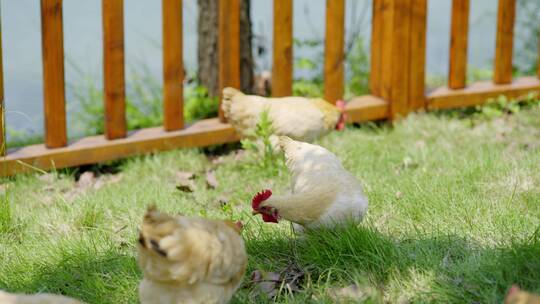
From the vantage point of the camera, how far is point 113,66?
5238 mm

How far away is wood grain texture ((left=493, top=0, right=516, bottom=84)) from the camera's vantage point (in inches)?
253

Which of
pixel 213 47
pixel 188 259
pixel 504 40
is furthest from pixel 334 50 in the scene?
pixel 188 259

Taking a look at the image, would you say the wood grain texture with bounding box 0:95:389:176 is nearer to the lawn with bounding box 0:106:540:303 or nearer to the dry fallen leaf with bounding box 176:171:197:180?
the lawn with bounding box 0:106:540:303

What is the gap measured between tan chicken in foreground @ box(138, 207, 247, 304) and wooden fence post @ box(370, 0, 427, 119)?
3479 mm

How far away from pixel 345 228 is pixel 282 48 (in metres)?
2.52

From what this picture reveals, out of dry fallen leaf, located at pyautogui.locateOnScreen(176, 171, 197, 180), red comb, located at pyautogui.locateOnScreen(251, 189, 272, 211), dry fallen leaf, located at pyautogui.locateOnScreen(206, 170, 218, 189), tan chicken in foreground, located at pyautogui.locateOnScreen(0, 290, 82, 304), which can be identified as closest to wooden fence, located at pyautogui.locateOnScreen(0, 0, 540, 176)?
dry fallen leaf, located at pyautogui.locateOnScreen(176, 171, 197, 180)

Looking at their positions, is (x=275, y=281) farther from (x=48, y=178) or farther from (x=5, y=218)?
(x=48, y=178)

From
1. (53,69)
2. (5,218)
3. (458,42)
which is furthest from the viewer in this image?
(458,42)

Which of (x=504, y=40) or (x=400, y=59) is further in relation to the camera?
(x=504, y=40)

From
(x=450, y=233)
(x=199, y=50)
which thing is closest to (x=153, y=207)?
(x=450, y=233)

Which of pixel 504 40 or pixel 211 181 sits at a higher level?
pixel 504 40

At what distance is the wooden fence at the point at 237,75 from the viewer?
513cm

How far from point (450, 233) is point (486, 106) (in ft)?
10.2

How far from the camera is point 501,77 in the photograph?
21.6ft
